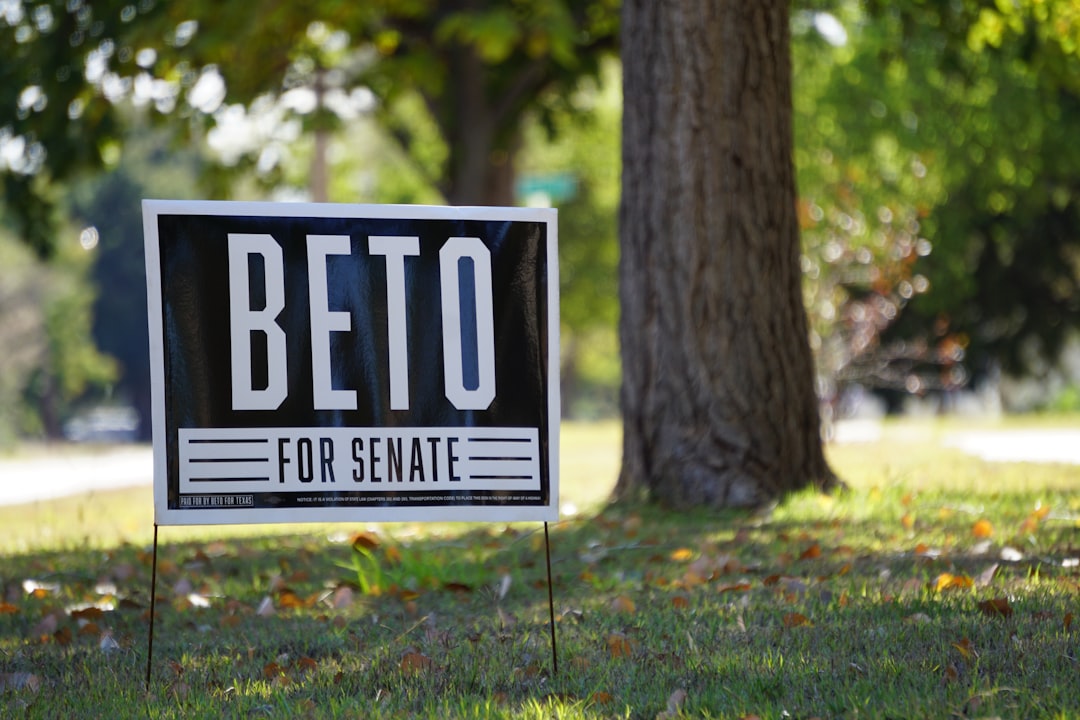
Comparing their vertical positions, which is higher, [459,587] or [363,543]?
[363,543]

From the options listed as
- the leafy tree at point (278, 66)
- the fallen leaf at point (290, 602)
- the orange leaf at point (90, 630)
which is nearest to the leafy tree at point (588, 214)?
the leafy tree at point (278, 66)

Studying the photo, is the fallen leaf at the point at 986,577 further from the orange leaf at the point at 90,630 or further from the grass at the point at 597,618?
the orange leaf at the point at 90,630

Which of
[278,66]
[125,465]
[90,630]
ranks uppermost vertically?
[278,66]

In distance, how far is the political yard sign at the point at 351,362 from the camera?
4188 mm

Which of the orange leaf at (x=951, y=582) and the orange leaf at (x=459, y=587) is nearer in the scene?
the orange leaf at (x=951, y=582)

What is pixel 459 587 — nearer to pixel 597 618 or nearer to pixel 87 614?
pixel 597 618

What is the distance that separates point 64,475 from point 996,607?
19.0 metres

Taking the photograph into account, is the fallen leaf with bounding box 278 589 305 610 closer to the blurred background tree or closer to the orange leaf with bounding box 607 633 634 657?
the orange leaf with bounding box 607 633 634 657

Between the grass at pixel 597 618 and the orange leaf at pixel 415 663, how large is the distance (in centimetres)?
1

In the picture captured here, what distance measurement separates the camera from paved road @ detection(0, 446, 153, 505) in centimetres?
1653

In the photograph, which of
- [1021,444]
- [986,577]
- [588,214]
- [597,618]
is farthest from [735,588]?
[588,214]

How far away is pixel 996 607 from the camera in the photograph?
4.50 m

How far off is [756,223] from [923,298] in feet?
72.5

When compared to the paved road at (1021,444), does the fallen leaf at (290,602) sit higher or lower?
higher
